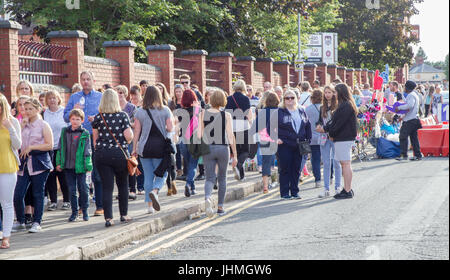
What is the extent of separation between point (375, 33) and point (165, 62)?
41.8 meters

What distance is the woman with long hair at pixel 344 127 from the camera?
12.3m

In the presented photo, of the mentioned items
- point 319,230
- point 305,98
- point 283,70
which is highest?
point 283,70

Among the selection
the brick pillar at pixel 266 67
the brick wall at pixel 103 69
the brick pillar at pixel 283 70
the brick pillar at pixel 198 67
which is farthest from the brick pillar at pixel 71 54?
the brick pillar at pixel 283 70

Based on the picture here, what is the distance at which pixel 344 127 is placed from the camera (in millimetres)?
12352

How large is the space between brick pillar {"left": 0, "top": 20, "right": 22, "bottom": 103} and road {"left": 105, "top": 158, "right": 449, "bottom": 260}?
13.5 feet

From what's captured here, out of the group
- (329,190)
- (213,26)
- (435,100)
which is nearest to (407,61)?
(435,100)

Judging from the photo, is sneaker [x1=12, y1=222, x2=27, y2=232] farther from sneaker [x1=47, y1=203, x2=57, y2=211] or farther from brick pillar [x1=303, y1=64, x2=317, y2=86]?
brick pillar [x1=303, y1=64, x2=317, y2=86]

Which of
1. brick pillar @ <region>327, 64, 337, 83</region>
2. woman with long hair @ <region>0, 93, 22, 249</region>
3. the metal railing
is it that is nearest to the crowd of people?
woman with long hair @ <region>0, 93, 22, 249</region>

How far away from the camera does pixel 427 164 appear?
59.8 ft

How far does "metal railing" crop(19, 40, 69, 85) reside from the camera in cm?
1359

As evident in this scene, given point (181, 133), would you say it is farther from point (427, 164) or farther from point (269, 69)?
point (269, 69)

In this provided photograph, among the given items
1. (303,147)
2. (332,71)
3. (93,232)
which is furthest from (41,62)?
(332,71)

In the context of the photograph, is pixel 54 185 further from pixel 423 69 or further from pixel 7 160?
pixel 423 69

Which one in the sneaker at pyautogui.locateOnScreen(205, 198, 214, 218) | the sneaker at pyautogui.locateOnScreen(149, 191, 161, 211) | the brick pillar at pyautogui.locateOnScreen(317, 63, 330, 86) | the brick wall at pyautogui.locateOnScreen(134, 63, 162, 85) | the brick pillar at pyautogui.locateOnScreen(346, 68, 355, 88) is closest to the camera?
the sneaker at pyautogui.locateOnScreen(149, 191, 161, 211)
